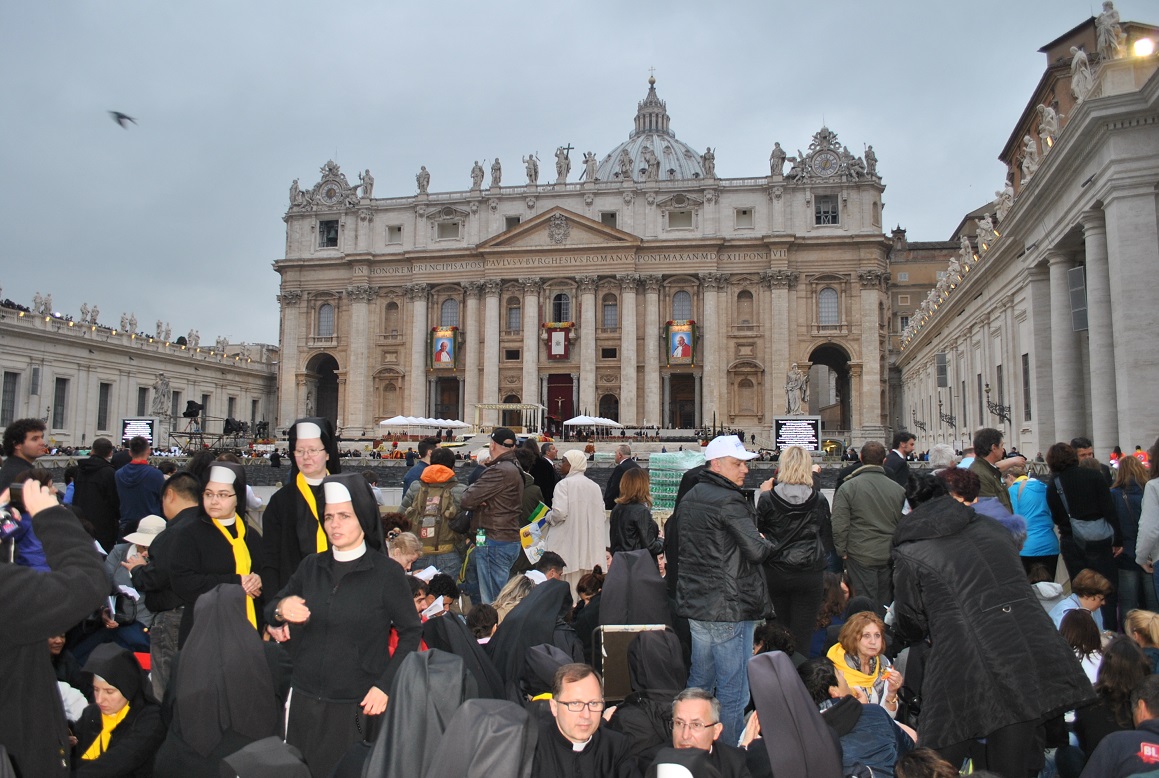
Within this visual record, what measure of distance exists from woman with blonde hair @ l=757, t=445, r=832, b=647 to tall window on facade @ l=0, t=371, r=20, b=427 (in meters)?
48.2

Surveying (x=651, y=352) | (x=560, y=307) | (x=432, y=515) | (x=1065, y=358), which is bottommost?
(x=432, y=515)

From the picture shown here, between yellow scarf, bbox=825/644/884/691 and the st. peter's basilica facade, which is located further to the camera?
the st. peter's basilica facade

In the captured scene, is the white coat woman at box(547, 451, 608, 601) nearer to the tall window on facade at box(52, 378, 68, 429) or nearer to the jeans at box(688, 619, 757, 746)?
the jeans at box(688, 619, 757, 746)

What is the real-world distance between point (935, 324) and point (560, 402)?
84.1 feet

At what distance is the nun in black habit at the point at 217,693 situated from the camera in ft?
12.7

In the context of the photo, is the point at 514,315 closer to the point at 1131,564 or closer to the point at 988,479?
the point at 988,479

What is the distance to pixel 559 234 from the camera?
54062 mm

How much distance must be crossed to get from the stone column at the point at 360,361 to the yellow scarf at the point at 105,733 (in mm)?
52903

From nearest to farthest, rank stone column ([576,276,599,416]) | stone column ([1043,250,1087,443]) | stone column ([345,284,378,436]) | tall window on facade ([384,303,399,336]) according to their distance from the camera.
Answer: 1. stone column ([1043,250,1087,443])
2. stone column ([576,276,599,416])
3. stone column ([345,284,378,436])
4. tall window on facade ([384,303,399,336])

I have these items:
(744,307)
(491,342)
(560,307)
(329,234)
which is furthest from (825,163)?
(329,234)

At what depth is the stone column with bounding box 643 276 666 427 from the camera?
173ft

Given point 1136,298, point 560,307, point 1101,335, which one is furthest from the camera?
point 560,307

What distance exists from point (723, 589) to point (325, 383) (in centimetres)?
6327

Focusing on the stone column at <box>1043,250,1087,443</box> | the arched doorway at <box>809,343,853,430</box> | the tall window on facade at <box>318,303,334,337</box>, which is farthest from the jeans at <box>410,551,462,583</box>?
the tall window on facade at <box>318,303,334,337</box>
